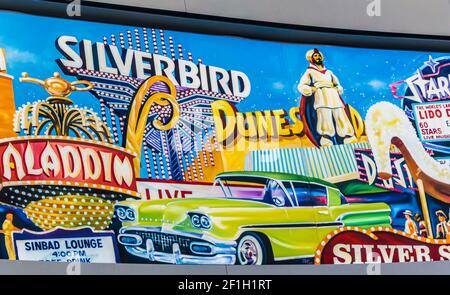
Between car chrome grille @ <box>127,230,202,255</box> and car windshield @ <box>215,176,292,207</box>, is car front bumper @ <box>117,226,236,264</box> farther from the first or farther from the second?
car windshield @ <box>215,176,292,207</box>

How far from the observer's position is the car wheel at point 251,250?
3.81 metres

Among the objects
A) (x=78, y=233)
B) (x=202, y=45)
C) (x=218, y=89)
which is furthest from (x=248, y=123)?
(x=78, y=233)

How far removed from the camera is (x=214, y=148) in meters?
3.88

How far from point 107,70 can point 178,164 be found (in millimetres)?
603

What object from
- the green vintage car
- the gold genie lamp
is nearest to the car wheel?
the green vintage car

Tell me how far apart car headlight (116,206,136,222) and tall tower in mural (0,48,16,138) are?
2.05ft

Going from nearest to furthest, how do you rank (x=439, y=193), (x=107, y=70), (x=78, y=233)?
(x=78, y=233) < (x=107, y=70) < (x=439, y=193)

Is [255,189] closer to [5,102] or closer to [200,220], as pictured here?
[200,220]

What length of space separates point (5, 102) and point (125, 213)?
0.78 metres

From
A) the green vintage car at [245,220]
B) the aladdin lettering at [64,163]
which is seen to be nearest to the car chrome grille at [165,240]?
the green vintage car at [245,220]

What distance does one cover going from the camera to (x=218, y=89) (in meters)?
4.00

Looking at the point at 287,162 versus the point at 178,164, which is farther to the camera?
the point at 287,162

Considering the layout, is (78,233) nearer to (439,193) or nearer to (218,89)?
(218,89)

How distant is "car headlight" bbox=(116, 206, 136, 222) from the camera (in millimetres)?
3604
